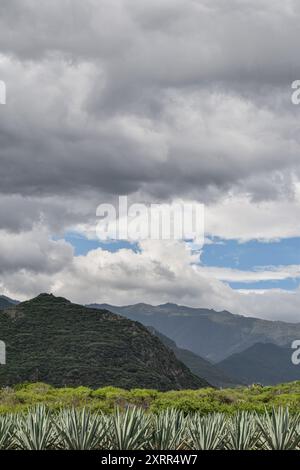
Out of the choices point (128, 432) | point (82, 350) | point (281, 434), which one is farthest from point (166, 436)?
point (82, 350)

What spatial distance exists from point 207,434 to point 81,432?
241 cm

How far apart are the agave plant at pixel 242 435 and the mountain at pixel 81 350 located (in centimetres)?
7407

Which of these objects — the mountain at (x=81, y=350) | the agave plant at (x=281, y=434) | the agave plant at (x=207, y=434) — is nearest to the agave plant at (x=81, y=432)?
the agave plant at (x=207, y=434)

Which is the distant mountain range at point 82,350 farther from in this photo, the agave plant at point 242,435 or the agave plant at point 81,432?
the agave plant at point 242,435

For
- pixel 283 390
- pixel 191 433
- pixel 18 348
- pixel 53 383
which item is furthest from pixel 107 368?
pixel 191 433

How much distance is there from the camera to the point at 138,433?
447 inches

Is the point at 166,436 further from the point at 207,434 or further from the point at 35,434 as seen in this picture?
the point at 35,434

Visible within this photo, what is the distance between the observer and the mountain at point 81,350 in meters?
89.9

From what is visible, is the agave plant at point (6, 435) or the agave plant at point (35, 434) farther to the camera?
the agave plant at point (6, 435)

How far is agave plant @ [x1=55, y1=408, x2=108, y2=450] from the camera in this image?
1134 cm

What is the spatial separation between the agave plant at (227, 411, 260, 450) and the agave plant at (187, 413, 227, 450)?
0.55ft

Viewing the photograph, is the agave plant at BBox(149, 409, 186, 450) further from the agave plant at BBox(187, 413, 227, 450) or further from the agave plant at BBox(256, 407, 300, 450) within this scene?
the agave plant at BBox(256, 407, 300, 450)

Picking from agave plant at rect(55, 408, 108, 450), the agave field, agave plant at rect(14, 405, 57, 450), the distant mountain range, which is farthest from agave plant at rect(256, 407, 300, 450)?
the distant mountain range
